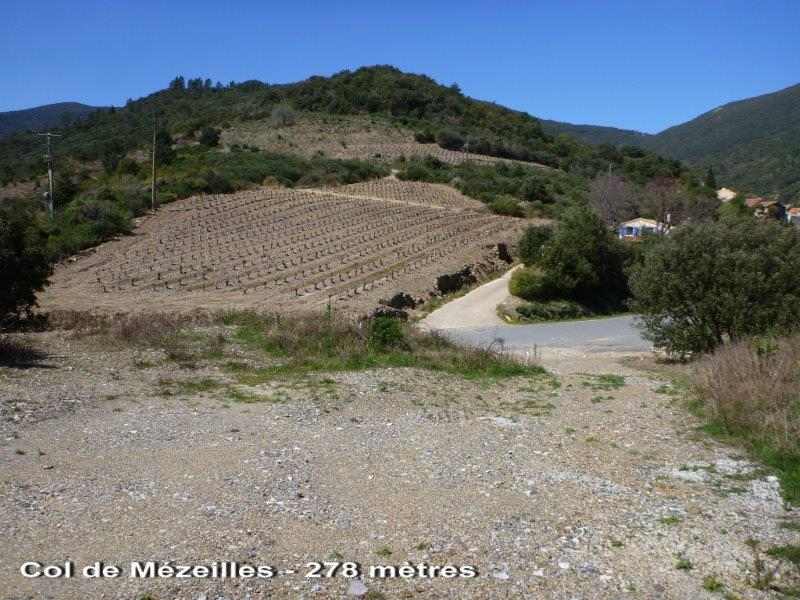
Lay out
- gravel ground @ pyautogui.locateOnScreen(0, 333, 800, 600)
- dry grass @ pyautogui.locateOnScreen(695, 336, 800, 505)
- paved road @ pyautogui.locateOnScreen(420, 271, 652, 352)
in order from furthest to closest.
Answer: paved road @ pyautogui.locateOnScreen(420, 271, 652, 352) → dry grass @ pyautogui.locateOnScreen(695, 336, 800, 505) → gravel ground @ pyautogui.locateOnScreen(0, 333, 800, 600)

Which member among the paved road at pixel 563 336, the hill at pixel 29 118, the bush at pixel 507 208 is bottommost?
the paved road at pixel 563 336

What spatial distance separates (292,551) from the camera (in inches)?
257

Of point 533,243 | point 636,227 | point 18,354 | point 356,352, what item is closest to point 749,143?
point 636,227

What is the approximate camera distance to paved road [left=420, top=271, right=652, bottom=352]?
2513cm

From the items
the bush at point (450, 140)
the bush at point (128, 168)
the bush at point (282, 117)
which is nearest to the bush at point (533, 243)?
the bush at point (128, 168)

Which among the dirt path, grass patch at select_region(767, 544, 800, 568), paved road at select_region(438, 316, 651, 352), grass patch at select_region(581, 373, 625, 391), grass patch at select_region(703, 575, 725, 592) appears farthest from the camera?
the dirt path

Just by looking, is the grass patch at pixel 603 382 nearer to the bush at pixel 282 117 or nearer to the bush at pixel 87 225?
the bush at pixel 87 225

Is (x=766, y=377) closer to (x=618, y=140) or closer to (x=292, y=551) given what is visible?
(x=292, y=551)

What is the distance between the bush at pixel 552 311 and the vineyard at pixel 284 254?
4.16 metres

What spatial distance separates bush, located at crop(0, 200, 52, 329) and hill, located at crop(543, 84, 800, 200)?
104m

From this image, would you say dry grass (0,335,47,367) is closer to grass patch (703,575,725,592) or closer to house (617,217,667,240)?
grass patch (703,575,725,592)

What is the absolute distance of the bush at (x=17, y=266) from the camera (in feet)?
52.8

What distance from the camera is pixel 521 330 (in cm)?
2891

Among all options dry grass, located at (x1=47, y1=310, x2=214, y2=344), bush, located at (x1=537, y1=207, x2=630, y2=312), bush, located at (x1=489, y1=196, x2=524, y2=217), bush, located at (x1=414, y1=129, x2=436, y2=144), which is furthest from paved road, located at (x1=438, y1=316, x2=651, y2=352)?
bush, located at (x1=414, y1=129, x2=436, y2=144)
